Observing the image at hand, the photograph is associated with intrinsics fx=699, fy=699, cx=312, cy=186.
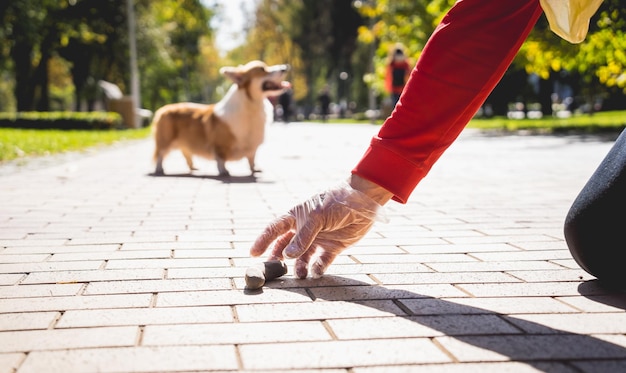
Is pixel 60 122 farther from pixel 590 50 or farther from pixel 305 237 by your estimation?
pixel 305 237

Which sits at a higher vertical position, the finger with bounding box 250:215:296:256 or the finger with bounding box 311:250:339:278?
the finger with bounding box 250:215:296:256

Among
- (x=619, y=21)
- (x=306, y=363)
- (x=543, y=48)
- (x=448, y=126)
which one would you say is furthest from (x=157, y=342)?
(x=543, y=48)

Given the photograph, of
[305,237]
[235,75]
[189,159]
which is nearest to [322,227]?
[305,237]

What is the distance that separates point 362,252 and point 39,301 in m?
1.64

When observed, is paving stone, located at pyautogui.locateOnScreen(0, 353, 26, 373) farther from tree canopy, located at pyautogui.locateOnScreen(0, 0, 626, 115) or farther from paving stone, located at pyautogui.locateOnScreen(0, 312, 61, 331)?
tree canopy, located at pyautogui.locateOnScreen(0, 0, 626, 115)

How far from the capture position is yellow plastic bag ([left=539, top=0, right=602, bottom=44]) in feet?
7.78

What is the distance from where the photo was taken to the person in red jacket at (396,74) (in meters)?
15.0

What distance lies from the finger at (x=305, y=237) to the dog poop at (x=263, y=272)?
14 cm

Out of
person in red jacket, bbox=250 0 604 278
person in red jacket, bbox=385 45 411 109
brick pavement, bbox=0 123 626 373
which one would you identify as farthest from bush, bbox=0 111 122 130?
person in red jacket, bbox=250 0 604 278

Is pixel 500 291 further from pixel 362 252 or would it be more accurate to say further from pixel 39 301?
pixel 39 301

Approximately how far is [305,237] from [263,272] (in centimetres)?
27

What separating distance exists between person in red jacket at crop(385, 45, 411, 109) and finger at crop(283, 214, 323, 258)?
1235 centimetres

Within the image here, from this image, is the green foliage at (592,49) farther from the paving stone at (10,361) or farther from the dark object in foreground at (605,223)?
the paving stone at (10,361)

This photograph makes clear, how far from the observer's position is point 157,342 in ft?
6.96
